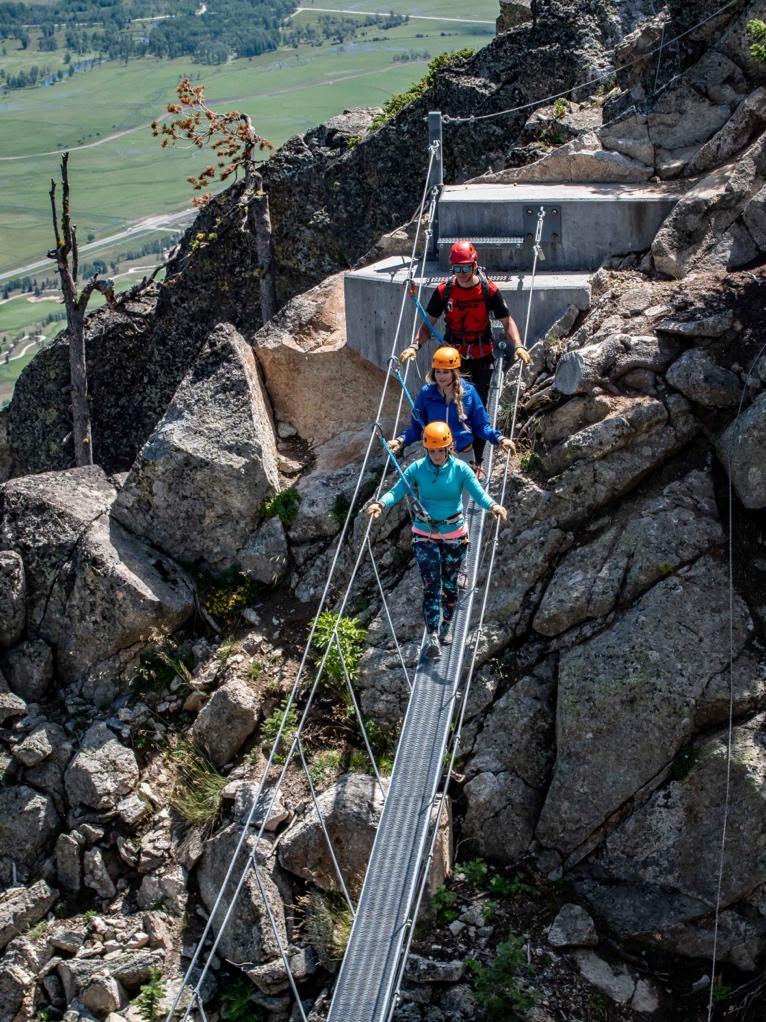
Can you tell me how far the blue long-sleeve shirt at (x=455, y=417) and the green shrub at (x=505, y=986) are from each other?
4320 mm

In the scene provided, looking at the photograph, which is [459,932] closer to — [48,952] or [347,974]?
[347,974]

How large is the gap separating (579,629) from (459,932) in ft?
9.39

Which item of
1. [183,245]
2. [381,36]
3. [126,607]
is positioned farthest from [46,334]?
[126,607]

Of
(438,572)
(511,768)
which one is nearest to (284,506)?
(438,572)

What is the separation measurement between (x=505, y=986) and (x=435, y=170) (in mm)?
10216

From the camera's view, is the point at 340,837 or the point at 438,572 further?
the point at 340,837

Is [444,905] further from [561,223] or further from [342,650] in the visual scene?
[561,223]

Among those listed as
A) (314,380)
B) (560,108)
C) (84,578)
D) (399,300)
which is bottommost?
(84,578)

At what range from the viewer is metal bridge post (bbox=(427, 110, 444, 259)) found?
16031 millimetres

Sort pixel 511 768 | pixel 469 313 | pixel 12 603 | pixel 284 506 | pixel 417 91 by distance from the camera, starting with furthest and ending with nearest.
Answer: pixel 417 91 → pixel 284 506 → pixel 12 603 → pixel 469 313 → pixel 511 768

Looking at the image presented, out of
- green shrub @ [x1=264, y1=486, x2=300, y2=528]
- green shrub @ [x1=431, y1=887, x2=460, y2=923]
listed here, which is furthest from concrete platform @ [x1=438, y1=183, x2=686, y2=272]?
green shrub @ [x1=431, y1=887, x2=460, y2=923]

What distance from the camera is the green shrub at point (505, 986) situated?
33.4 feet

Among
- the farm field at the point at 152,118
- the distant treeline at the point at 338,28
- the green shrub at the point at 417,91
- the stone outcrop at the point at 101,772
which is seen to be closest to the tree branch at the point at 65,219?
the green shrub at the point at 417,91

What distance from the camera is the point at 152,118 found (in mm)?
173250
